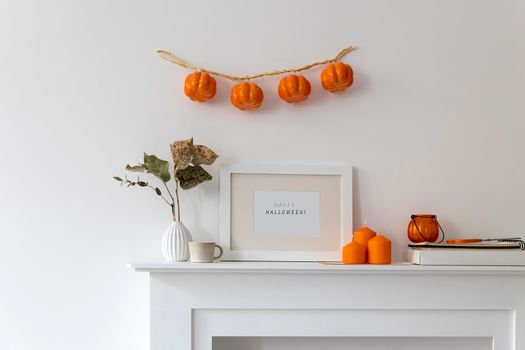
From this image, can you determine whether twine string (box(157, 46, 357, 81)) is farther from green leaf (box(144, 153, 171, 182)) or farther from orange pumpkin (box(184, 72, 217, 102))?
green leaf (box(144, 153, 171, 182))

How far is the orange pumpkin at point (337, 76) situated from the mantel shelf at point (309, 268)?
54 cm

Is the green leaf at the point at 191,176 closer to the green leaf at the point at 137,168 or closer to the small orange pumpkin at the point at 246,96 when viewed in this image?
the green leaf at the point at 137,168

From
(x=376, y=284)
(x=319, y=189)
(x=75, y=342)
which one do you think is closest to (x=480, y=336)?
(x=376, y=284)

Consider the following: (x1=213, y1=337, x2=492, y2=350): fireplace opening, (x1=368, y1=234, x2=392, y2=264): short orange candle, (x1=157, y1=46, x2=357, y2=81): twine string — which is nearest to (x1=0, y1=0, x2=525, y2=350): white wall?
(x1=157, y1=46, x2=357, y2=81): twine string

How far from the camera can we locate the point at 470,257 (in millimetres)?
1616

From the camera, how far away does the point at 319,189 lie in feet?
5.76

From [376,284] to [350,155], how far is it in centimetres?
41

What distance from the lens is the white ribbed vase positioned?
1629mm

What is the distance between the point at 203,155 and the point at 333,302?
0.56 metres

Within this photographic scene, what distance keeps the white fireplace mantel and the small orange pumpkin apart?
0.47 metres

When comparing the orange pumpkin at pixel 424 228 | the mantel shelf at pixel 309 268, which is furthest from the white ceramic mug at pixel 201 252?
the orange pumpkin at pixel 424 228

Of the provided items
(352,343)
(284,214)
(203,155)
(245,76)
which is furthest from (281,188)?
(352,343)

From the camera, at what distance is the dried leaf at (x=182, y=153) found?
1637 millimetres

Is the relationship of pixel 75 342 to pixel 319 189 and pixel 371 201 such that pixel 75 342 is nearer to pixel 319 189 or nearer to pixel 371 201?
pixel 319 189
